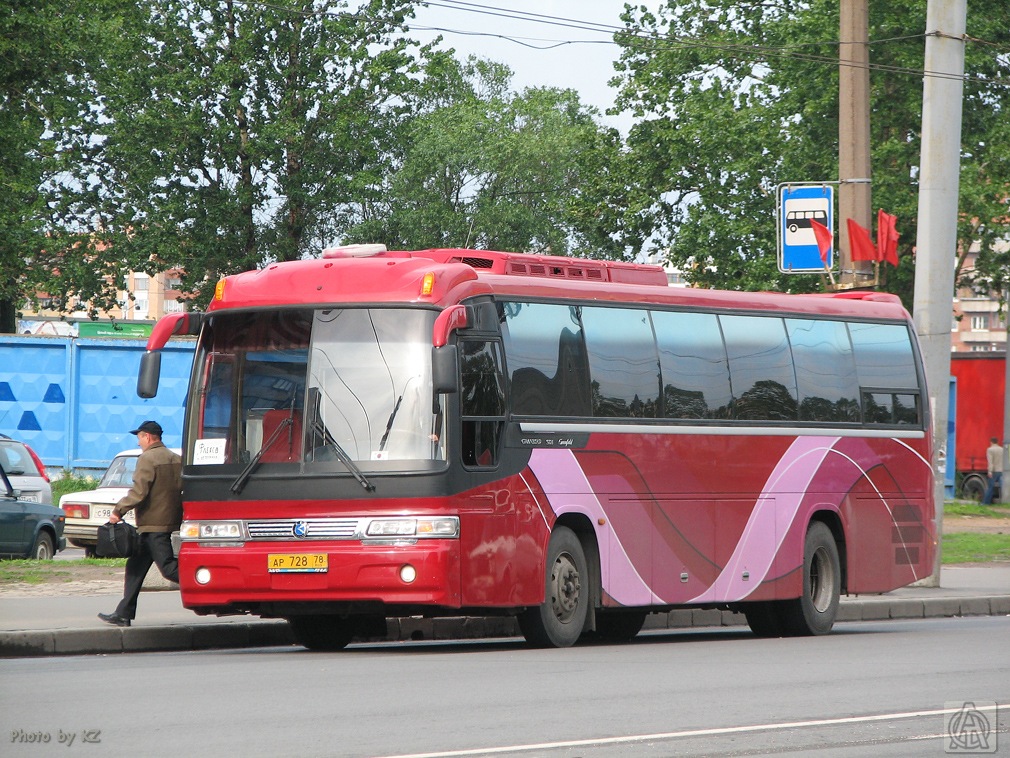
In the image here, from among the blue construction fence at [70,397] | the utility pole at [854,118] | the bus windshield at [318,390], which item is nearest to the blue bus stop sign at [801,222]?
the utility pole at [854,118]

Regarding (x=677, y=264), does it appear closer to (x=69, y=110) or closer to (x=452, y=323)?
(x=69, y=110)

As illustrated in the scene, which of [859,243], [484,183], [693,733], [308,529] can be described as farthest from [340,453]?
[484,183]

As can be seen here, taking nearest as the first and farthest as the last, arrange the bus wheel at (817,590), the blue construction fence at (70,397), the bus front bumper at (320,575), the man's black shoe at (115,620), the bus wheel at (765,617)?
1. the bus front bumper at (320,575)
2. the man's black shoe at (115,620)
3. the bus wheel at (817,590)
4. the bus wheel at (765,617)
5. the blue construction fence at (70,397)

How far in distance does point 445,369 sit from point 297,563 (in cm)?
201

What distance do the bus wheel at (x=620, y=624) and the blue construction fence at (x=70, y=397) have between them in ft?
77.3

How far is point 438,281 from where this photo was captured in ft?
45.9

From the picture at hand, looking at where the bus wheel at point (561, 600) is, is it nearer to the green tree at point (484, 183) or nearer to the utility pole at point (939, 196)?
the utility pole at point (939, 196)

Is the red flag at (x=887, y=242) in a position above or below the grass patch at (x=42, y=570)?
above

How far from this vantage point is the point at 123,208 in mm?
52406

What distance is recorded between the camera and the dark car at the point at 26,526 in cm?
2391

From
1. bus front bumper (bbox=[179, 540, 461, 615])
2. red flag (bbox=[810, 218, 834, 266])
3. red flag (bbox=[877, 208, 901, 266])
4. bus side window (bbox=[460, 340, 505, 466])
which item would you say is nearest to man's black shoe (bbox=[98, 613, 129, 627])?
bus front bumper (bbox=[179, 540, 461, 615])

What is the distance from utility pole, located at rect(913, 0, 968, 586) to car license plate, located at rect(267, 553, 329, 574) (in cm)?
1004

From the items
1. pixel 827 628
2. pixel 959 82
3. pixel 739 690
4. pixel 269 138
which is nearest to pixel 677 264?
pixel 269 138

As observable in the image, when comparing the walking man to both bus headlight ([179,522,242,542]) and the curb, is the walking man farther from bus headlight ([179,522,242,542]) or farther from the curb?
bus headlight ([179,522,242,542])
